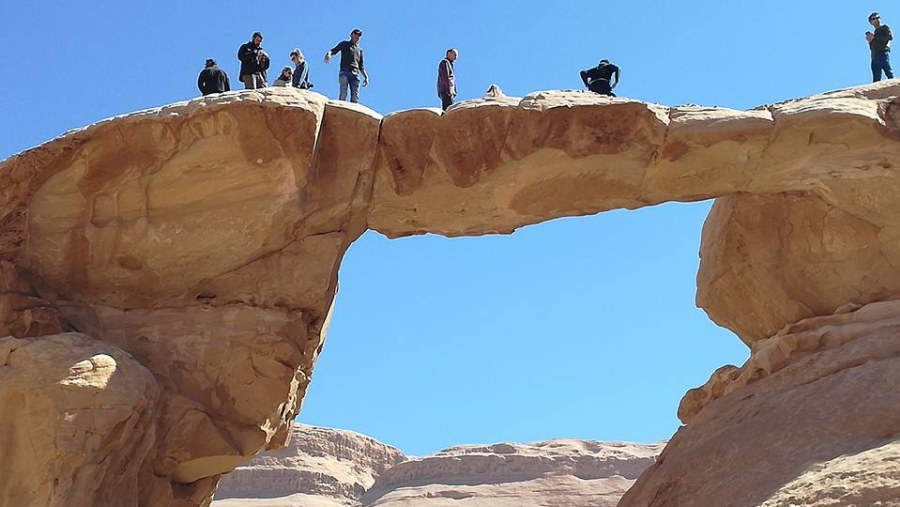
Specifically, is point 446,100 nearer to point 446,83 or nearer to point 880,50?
point 446,83

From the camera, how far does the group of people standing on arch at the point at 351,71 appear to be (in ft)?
46.6

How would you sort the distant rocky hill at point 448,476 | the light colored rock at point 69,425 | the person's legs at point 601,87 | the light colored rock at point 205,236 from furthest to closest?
the distant rocky hill at point 448,476 < the person's legs at point 601,87 < the light colored rock at point 205,236 < the light colored rock at point 69,425

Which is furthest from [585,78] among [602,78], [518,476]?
[518,476]

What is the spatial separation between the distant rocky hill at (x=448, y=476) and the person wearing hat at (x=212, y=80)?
25.9 m

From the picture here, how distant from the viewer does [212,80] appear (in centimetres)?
1424

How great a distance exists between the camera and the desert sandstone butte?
40.9 ft

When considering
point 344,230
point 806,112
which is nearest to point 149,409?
point 344,230

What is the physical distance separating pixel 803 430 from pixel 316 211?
6250mm

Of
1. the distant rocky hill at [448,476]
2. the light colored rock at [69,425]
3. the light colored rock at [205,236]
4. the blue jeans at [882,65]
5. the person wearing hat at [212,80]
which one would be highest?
the distant rocky hill at [448,476]

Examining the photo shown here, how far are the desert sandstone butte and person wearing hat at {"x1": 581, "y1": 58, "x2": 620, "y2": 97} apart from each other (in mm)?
955

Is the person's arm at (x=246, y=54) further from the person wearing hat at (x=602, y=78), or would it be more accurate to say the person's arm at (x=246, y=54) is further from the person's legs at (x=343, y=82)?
the person wearing hat at (x=602, y=78)

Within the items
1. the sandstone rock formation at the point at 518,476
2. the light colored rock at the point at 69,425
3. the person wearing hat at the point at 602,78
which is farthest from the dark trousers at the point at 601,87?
the sandstone rock formation at the point at 518,476

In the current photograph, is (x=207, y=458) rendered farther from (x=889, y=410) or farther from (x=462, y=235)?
(x=889, y=410)

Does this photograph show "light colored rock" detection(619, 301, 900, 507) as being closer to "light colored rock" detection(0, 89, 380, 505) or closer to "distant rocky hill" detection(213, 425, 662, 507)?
"light colored rock" detection(0, 89, 380, 505)
